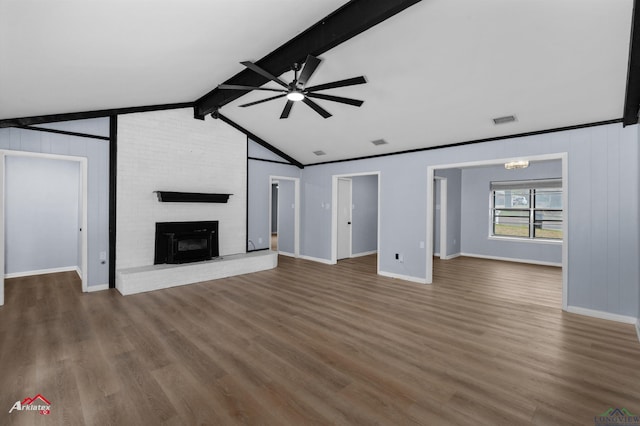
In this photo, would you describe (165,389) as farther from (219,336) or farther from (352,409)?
(352,409)

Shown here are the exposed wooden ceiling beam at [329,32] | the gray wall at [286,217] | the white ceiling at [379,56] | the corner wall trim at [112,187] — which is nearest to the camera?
the white ceiling at [379,56]

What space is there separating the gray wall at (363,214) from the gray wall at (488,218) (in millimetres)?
2645

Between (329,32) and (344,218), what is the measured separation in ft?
17.6

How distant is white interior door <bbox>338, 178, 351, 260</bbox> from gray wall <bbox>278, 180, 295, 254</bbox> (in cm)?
146

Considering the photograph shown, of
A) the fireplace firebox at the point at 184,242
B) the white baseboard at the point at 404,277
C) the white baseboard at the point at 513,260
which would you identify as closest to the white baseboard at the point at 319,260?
the white baseboard at the point at 404,277

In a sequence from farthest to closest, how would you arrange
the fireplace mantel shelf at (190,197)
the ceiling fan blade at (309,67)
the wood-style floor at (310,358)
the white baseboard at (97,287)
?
the fireplace mantel shelf at (190,197) → the white baseboard at (97,287) → the ceiling fan blade at (309,67) → the wood-style floor at (310,358)

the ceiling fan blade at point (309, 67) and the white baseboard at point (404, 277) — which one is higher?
the ceiling fan blade at point (309, 67)

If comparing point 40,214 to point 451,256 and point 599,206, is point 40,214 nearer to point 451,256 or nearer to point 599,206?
point 599,206

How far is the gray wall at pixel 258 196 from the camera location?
22.6ft

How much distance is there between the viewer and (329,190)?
734cm

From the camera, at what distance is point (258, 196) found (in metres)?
7.04

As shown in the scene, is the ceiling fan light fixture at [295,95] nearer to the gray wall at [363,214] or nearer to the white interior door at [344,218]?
the white interior door at [344,218]

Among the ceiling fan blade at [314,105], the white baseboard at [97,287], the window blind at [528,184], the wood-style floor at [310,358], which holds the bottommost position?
the wood-style floor at [310,358]

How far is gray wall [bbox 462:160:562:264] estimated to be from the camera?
716 cm
